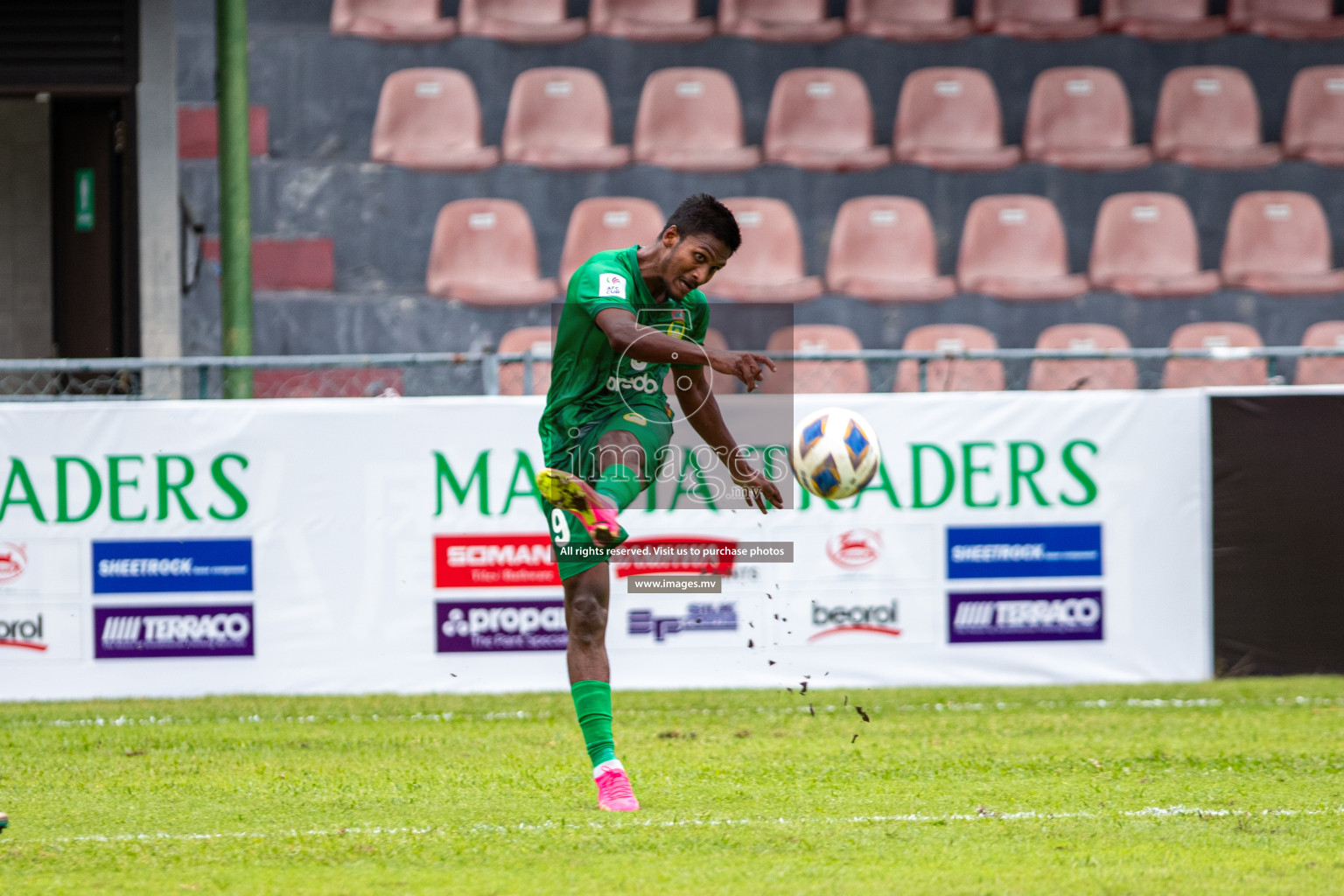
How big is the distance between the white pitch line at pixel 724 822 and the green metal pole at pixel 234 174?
6.75 metres

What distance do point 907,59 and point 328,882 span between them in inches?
486

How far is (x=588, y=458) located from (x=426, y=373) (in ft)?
25.6

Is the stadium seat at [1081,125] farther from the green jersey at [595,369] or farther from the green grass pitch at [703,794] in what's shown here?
the green jersey at [595,369]

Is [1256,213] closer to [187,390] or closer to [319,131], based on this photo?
[319,131]

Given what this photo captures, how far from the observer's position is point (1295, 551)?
879cm

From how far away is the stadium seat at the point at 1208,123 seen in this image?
14.7 m

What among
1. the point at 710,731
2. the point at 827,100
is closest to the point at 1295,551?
the point at 710,731

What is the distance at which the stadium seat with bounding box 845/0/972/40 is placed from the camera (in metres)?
14.9

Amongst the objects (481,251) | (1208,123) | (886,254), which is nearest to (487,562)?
(481,251)

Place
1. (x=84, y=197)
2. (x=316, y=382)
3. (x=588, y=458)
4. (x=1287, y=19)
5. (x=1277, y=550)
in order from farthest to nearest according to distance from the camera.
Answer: (x=1287, y=19) < (x=84, y=197) < (x=316, y=382) < (x=1277, y=550) < (x=588, y=458)

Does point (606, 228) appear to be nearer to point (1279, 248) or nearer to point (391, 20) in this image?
point (391, 20)

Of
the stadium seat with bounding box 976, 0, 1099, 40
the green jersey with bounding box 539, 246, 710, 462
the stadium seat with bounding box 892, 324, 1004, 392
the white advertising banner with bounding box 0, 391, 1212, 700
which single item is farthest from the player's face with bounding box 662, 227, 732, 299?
the stadium seat with bounding box 976, 0, 1099, 40

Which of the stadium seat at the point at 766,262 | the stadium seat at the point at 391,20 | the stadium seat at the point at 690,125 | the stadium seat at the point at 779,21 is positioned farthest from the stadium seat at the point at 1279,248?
the stadium seat at the point at 391,20

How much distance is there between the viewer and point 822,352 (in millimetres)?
12305
